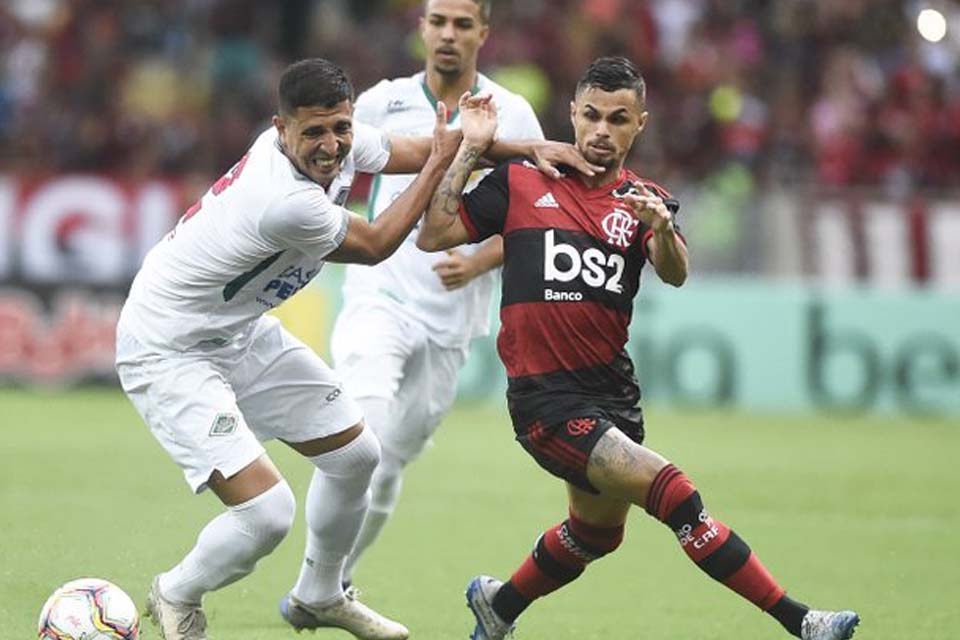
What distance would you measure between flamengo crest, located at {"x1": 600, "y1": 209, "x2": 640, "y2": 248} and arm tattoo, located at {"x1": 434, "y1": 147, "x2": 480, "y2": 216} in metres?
0.58

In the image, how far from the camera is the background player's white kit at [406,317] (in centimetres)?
931

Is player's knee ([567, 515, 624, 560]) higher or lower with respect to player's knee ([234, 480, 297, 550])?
lower

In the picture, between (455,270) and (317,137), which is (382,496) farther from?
(317,137)

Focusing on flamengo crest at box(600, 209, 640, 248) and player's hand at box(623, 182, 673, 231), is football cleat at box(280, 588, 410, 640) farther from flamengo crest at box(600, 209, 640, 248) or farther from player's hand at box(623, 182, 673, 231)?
player's hand at box(623, 182, 673, 231)

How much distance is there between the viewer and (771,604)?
7336mm

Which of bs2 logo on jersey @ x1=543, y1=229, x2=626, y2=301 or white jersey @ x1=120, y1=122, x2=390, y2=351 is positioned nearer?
white jersey @ x1=120, y1=122, x2=390, y2=351

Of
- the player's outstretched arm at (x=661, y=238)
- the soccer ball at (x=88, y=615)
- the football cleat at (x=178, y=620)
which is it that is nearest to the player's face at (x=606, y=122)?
the player's outstretched arm at (x=661, y=238)

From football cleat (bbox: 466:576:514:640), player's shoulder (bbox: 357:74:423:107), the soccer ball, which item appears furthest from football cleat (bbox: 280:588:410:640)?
player's shoulder (bbox: 357:74:423:107)

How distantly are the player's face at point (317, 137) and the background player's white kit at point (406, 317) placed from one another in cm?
188

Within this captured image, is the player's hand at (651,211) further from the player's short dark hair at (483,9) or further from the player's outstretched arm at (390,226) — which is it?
the player's short dark hair at (483,9)

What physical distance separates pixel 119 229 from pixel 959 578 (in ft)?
36.7

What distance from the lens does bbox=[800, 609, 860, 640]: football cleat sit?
7.16m

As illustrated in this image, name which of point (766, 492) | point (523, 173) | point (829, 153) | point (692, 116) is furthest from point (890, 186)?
point (523, 173)

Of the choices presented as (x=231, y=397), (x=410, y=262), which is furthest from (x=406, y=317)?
(x=231, y=397)
